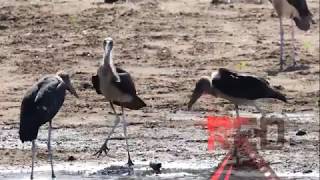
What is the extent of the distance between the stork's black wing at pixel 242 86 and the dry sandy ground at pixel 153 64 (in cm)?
55

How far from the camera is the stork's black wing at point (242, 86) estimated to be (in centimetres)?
1057

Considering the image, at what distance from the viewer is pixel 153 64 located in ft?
44.9

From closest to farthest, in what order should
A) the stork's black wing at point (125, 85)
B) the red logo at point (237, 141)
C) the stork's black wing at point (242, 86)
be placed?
the red logo at point (237, 141) < the stork's black wing at point (125, 85) < the stork's black wing at point (242, 86)

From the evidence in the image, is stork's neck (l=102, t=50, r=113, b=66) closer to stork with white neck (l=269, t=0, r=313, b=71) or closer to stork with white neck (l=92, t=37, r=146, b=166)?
stork with white neck (l=92, t=37, r=146, b=166)

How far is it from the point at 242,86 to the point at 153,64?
3217 millimetres

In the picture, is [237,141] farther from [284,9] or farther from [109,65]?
[284,9]

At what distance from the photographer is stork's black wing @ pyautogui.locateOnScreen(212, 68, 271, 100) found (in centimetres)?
1057

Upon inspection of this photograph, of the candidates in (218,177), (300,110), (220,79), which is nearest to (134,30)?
(300,110)

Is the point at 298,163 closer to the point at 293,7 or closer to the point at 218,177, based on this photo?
the point at 218,177

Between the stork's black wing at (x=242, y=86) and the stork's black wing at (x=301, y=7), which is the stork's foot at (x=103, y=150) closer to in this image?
the stork's black wing at (x=242, y=86)

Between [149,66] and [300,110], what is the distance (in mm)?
2241

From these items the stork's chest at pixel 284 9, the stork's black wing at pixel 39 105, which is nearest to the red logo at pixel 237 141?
the stork's black wing at pixel 39 105

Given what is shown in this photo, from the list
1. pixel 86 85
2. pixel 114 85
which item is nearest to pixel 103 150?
pixel 114 85

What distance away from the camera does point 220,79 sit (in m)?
10.6
